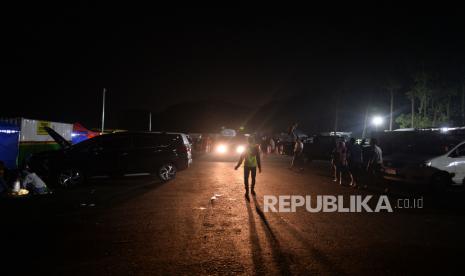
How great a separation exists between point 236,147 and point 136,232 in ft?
82.6

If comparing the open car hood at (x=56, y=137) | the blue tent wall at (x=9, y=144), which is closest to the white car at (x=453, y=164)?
the blue tent wall at (x=9, y=144)

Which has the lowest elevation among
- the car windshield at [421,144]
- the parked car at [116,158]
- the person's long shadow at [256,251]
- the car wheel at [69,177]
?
the person's long shadow at [256,251]

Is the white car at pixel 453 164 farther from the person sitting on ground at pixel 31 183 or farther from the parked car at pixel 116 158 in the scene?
the person sitting on ground at pixel 31 183

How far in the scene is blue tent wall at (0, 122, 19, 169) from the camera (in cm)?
1386

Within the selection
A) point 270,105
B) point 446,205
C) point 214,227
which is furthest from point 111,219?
point 270,105

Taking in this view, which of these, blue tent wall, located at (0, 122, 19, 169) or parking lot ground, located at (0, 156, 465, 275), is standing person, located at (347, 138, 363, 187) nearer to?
parking lot ground, located at (0, 156, 465, 275)

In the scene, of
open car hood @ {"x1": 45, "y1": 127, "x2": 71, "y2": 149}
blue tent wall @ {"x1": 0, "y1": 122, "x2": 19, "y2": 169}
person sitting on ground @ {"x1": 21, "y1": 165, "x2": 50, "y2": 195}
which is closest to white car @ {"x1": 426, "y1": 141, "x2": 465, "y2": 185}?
person sitting on ground @ {"x1": 21, "y1": 165, "x2": 50, "y2": 195}

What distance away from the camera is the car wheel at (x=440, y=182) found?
445 inches

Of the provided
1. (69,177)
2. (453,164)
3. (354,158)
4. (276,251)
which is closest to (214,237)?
(276,251)

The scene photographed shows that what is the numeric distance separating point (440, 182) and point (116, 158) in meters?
11.5

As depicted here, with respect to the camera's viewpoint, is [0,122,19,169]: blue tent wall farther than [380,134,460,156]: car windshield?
Yes

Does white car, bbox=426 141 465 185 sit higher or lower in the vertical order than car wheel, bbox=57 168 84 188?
higher

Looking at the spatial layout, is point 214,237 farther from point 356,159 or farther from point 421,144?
point 421,144

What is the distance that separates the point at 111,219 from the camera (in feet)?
23.9
